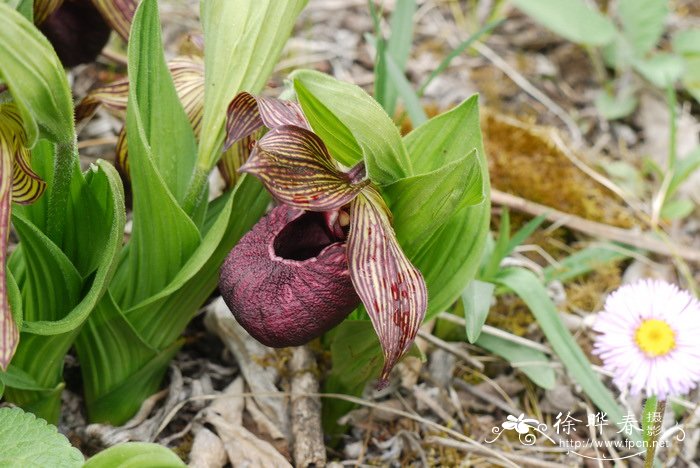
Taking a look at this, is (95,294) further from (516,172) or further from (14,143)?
(516,172)

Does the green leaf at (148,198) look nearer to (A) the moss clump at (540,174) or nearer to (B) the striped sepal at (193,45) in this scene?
(B) the striped sepal at (193,45)

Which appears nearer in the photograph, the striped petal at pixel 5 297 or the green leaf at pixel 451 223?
the striped petal at pixel 5 297

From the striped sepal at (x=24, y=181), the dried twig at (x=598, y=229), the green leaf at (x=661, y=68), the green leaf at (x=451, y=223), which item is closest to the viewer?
the striped sepal at (x=24, y=181)

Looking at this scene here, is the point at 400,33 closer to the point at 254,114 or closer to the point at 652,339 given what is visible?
the point at 254,114

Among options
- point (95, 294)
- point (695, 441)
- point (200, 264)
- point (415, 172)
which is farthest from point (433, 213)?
point (695, 441)

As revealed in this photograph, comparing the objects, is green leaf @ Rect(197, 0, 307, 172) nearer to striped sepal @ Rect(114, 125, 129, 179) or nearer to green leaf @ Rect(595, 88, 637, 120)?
striped sepal @ Rect(114, 125, 129, 179)

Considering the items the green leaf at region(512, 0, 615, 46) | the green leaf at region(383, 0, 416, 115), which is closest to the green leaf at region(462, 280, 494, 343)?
the green leaf at region(383, 0, 416, 115)

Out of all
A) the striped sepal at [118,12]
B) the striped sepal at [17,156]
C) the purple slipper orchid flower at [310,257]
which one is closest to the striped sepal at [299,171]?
the purple slipper orchid flower at [310,257]
